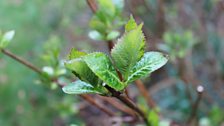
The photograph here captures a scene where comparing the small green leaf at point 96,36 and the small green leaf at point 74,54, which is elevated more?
the small green leaf at point 96,36

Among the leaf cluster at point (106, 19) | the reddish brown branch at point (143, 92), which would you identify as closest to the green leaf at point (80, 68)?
the leaf cluster at point (106, 19)

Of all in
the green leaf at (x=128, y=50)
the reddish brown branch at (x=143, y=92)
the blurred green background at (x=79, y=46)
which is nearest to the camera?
the green leaf at (x=128, y=50)

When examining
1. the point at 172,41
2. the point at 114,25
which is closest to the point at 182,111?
the point at 172,41

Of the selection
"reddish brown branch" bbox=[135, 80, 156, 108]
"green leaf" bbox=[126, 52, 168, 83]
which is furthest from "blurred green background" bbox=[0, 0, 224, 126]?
"green leaf" bbox=[126, 52, 168, 83]

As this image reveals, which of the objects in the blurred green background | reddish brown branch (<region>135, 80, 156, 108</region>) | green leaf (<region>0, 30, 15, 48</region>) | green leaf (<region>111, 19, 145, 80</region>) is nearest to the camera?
green leaf (<region>111, 19, 145, 80</region>)

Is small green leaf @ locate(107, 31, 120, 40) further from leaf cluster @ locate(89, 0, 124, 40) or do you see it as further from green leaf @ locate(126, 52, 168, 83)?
green leaf @ locate(126, 52, 168, 83)

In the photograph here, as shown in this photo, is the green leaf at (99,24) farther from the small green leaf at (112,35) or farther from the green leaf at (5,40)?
the green leaf at (5,40)

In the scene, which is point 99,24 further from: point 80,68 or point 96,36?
point 80,68

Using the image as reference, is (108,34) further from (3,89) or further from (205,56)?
(205,56)
